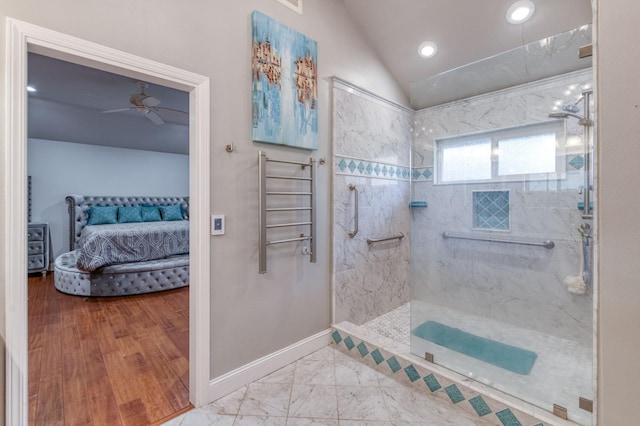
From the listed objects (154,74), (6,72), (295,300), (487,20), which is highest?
(487,20)

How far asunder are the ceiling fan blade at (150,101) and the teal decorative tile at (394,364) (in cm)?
335

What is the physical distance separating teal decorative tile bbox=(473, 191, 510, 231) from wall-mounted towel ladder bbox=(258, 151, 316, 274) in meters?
1.76

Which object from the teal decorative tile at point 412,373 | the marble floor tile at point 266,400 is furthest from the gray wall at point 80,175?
the teal decorative tile at point 412,373

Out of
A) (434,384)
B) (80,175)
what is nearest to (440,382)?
(434,384)

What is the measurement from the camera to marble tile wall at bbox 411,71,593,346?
2414mm

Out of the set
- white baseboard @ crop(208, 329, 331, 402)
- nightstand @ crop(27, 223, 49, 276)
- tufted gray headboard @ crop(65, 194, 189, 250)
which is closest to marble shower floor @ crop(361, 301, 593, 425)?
white baseboard @ crop(208, 329, 331, 402)

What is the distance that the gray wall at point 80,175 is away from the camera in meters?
5.09

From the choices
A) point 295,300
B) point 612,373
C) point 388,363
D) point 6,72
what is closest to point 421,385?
point 388,363

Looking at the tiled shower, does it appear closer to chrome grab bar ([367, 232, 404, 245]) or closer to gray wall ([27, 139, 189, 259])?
chrome grab bar ([367, 232, 404, 245])

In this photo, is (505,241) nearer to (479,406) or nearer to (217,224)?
(479,406)

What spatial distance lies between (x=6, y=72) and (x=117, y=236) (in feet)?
10.7

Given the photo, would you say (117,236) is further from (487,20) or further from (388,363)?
(487,20)

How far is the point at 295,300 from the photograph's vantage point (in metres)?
2.28

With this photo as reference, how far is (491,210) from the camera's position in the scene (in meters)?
2.88
